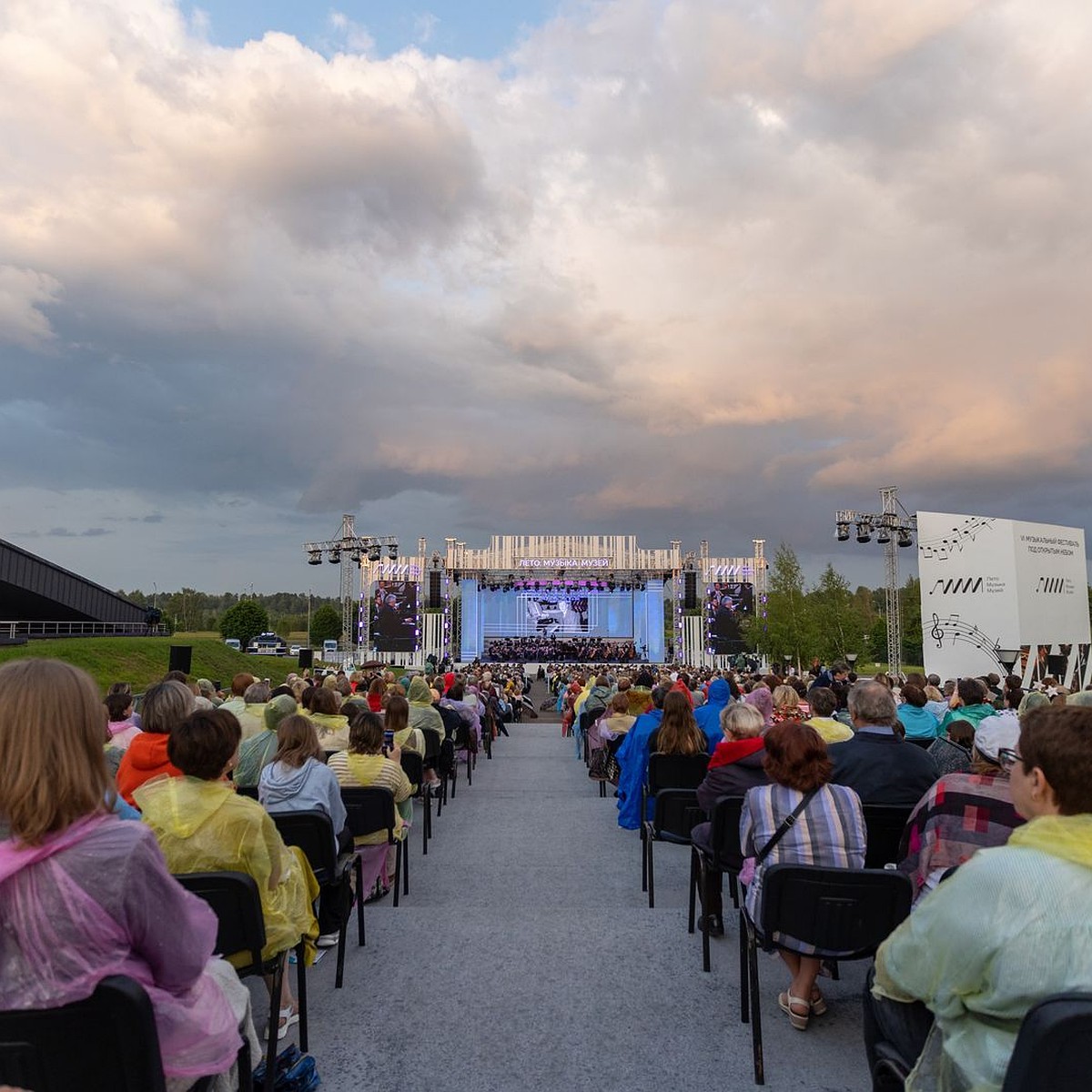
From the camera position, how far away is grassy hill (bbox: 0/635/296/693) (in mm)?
22641

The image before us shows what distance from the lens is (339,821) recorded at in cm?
373

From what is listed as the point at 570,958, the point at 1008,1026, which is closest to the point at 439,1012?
the point at 570,958

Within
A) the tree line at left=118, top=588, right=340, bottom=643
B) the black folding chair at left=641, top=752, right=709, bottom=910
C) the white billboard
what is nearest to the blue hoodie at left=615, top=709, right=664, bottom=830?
the black folding chair at left=641, top=752, right=709, bottom=910

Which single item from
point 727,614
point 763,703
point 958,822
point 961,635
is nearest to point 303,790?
point 958,822

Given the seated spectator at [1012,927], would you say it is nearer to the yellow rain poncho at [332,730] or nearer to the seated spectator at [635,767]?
the seated spectator at [635,767]

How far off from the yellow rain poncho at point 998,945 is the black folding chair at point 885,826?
2.12 metres

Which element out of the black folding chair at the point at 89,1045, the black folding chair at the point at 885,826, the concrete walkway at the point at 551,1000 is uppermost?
the black folding chair at the point at 89,1045

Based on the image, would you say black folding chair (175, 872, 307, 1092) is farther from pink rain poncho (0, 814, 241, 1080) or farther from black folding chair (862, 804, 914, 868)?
black folding chair (862, 804, 914, 868)

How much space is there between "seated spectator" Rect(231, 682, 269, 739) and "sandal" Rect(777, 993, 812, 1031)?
12.4ft

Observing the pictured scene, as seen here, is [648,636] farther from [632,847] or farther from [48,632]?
[632,847]

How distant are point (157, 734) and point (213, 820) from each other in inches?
55.1

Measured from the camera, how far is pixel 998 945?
158cm

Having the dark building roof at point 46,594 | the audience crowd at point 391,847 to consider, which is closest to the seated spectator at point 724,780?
the audience crowd at point 391,847

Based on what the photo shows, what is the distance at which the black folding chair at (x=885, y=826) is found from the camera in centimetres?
373
